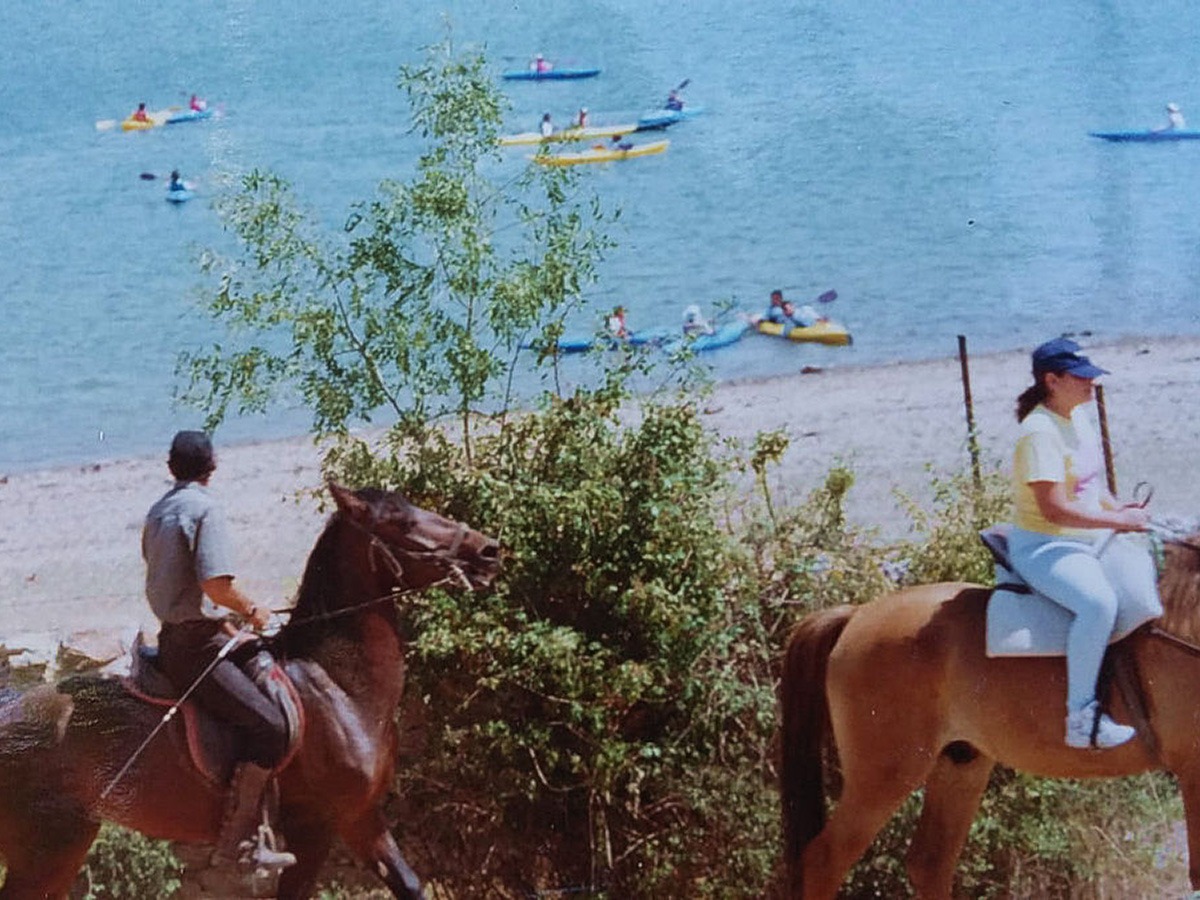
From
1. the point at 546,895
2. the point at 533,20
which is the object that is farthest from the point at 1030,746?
the point at 533,20

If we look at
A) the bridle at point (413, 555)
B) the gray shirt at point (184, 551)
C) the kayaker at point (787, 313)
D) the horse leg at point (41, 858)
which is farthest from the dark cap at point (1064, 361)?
the kayaker at point (787, 313)

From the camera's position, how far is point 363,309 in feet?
27.1

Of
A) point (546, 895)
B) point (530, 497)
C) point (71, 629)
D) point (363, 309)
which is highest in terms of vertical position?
point (363, 309)

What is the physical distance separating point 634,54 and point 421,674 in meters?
8.56

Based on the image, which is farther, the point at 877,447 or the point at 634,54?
the point at 634,54

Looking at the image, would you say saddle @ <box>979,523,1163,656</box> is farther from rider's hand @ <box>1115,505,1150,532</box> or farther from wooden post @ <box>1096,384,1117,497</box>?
wooden post @ <box>1096,384,1117,497</box>

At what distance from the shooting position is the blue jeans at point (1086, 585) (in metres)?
5.98

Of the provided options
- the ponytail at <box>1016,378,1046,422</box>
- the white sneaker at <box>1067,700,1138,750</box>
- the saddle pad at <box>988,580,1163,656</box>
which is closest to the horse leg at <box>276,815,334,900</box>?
the saddle pad at <box>988,580,1163,656</box>

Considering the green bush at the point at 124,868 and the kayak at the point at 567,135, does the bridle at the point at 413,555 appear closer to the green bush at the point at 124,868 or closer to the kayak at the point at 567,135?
the green bush at the point at 124,868

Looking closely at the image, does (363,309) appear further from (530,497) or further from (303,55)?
(303,55)

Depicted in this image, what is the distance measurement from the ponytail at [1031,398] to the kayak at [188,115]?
1116 centimetres

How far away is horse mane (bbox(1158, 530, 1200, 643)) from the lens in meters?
6.02

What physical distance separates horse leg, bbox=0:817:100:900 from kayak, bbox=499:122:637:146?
4090 mm

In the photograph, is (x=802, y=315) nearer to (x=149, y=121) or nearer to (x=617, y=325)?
(x=149, y=121)
